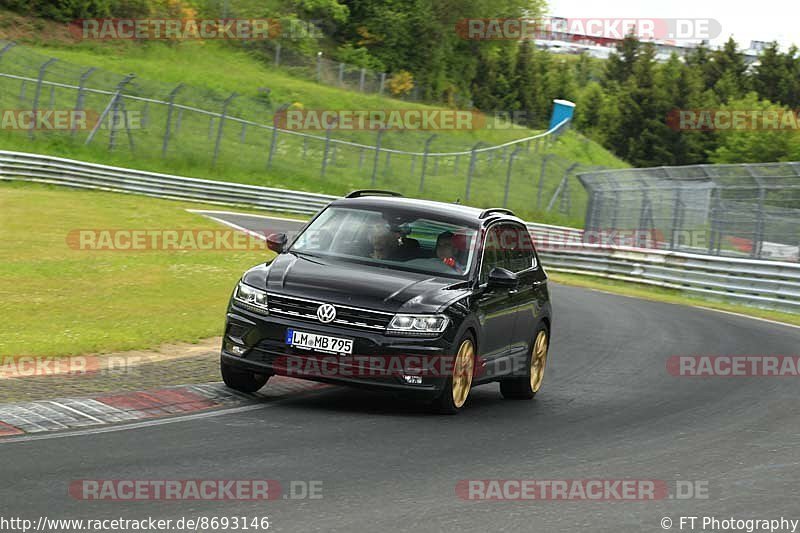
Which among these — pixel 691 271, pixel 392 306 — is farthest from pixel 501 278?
pixel 691 271

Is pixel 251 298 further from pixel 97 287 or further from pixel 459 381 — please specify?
pixel 97 287

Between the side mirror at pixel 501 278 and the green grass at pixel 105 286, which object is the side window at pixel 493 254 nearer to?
the side mirror at pixel 501 278

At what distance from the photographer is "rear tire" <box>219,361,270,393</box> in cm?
1019

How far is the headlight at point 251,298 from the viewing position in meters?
9.80

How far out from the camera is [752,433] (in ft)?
33.3

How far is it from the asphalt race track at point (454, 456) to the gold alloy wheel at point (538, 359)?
0.17 metres

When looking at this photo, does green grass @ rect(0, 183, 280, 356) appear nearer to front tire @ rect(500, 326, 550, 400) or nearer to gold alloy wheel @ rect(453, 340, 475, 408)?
front tire @ rect(500, 326, 550, 400)

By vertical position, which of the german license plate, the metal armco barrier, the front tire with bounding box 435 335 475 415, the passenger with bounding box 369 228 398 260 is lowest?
the metal armco barrier

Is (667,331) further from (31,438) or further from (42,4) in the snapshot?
(42,4)

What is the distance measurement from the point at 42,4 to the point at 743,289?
160 feet

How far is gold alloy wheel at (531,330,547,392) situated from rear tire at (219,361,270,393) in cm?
289

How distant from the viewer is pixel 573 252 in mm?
34625

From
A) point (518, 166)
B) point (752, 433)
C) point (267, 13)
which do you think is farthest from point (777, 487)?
point (267, 13)

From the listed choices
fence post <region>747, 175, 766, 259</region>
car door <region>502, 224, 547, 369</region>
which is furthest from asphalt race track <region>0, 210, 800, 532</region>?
fence post <region>747, 175, 766, 259</region>
